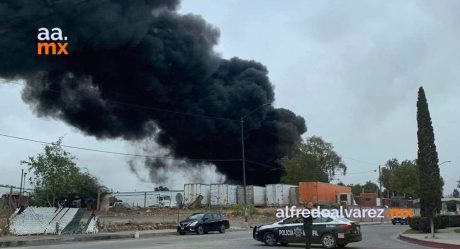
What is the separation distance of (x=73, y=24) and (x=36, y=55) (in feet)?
16.9

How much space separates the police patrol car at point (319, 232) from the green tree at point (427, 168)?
23.6 feet

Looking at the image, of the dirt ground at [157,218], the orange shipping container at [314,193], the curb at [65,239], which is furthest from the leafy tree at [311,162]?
the curb at [65,239]

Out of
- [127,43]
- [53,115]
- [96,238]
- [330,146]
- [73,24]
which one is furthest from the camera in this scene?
[330,146]

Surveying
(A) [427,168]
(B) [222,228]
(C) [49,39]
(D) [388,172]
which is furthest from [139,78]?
(D) [388,172]

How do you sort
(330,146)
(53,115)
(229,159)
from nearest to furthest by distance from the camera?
(53,115) → (229,159) → (330,146)

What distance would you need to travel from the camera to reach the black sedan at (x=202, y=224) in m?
27.7

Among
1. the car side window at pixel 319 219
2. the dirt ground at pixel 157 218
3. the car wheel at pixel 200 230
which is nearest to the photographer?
the car side window at pixel 319 219

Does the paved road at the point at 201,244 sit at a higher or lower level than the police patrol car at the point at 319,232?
lower

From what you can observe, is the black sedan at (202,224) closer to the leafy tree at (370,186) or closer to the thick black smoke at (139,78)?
the thick black smoke at (139,78)

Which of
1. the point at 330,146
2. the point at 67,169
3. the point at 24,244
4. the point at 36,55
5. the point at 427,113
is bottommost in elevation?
the point at 24,244

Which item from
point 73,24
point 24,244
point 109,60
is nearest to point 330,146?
point 109,60

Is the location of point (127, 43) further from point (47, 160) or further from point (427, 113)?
point (427, 113)

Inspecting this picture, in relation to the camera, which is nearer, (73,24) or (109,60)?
(73,24)

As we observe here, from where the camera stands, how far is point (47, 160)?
86.1ft
